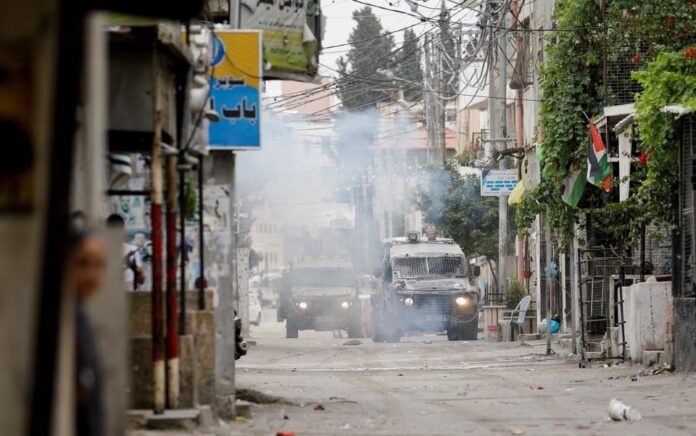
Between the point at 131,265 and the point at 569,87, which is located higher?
the point at 569,87

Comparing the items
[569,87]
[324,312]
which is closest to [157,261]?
[569,87]

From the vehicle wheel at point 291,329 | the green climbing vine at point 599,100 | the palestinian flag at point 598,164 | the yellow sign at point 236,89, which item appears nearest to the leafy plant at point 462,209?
the vehicle wheel at point 291,329

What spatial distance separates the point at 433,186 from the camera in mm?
52688

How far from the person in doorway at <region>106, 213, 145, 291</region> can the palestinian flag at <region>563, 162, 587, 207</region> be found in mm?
14815

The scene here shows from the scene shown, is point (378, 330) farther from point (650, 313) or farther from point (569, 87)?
point (650, 313)

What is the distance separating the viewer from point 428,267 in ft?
127

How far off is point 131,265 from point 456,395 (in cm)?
527

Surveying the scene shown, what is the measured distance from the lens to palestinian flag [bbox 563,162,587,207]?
28.4 m

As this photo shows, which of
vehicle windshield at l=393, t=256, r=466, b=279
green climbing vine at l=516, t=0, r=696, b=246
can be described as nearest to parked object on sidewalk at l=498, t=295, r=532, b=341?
vehicle windshield at l=393, t=256, r=466, b=279

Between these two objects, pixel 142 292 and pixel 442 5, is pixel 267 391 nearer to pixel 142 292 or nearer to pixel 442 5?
pixel 142 292

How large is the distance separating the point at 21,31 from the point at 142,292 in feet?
27.5

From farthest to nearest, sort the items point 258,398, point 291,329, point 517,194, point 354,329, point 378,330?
point 291,329
point 354,329
point 378,330
point 517,194
point 258,398

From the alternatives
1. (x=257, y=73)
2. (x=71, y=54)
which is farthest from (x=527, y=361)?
(x=71, y=54)

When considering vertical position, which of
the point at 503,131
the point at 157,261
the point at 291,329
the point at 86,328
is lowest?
the point at 291,329
